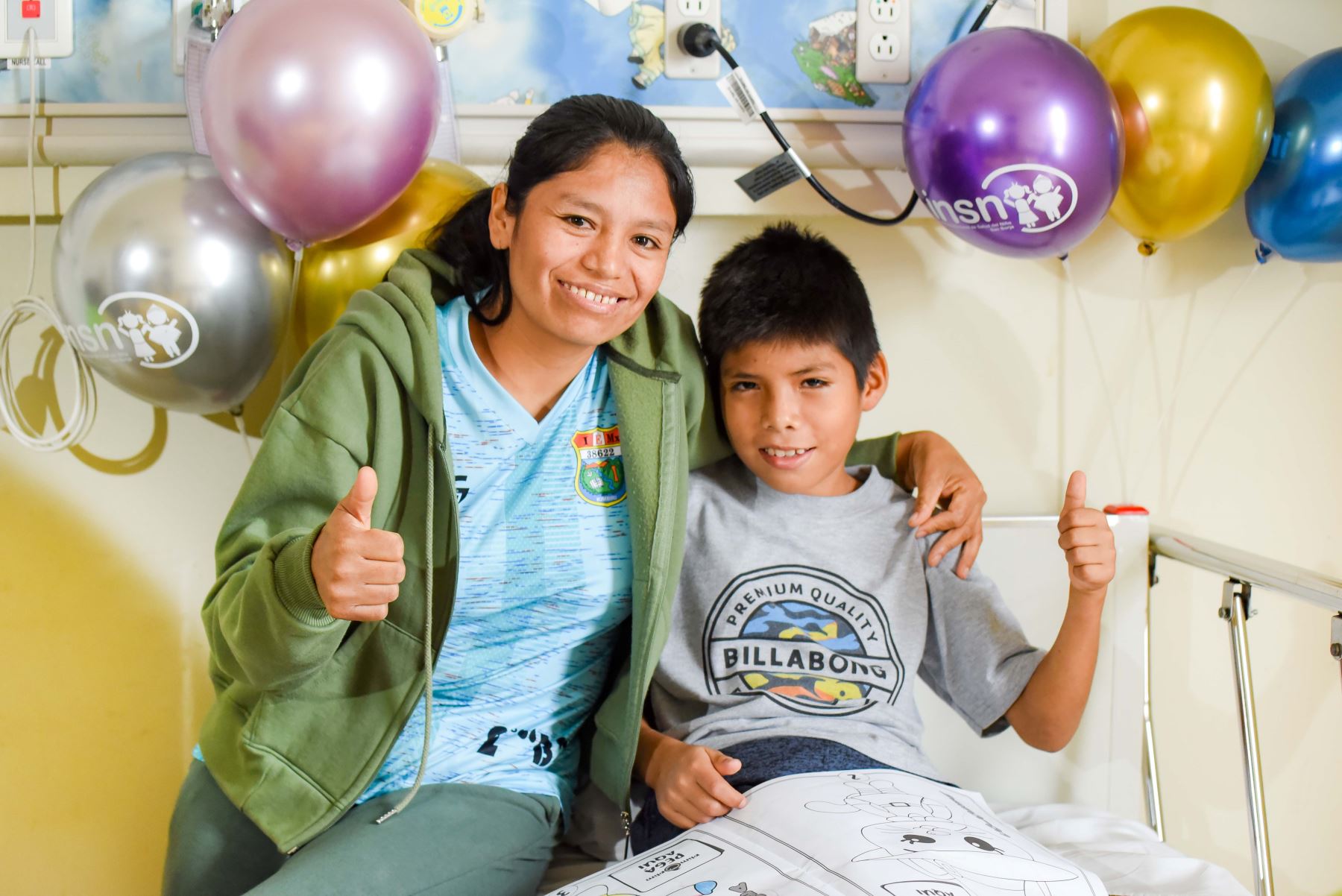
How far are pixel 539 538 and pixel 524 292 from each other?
25 centimetres

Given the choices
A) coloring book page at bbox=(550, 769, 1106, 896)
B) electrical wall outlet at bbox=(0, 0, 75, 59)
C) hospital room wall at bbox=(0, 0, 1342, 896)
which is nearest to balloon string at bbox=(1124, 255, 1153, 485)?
hospital room wall at bbox=(0, 0, 1342, 896)

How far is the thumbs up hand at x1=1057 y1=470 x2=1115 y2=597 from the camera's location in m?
1.04

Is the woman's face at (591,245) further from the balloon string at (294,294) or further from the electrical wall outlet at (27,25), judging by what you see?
the electrical wall outlet at (27,25)

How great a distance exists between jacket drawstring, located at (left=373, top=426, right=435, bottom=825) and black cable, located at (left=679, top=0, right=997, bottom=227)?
65cm

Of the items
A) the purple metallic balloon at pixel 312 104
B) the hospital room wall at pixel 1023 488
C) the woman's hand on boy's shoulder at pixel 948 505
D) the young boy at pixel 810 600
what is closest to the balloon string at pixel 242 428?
the hospital room wall at pixel 1023 488

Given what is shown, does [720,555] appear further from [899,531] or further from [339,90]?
[339,90]

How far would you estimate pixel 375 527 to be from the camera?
1036mm

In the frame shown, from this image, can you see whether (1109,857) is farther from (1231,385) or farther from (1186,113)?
(1186,113)

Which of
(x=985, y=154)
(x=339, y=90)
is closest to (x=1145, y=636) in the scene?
(x=985, y=154)

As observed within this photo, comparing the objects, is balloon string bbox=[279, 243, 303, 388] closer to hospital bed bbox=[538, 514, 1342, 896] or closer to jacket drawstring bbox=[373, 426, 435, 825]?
jacket drawstring bbox=[373, 426, 435, 825]

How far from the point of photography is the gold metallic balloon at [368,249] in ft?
3.97

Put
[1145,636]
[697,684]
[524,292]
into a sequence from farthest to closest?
[1145,636], [697,684], [524,292]

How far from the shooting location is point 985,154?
46.5 inches

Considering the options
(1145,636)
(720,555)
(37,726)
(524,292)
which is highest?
(524,292)
